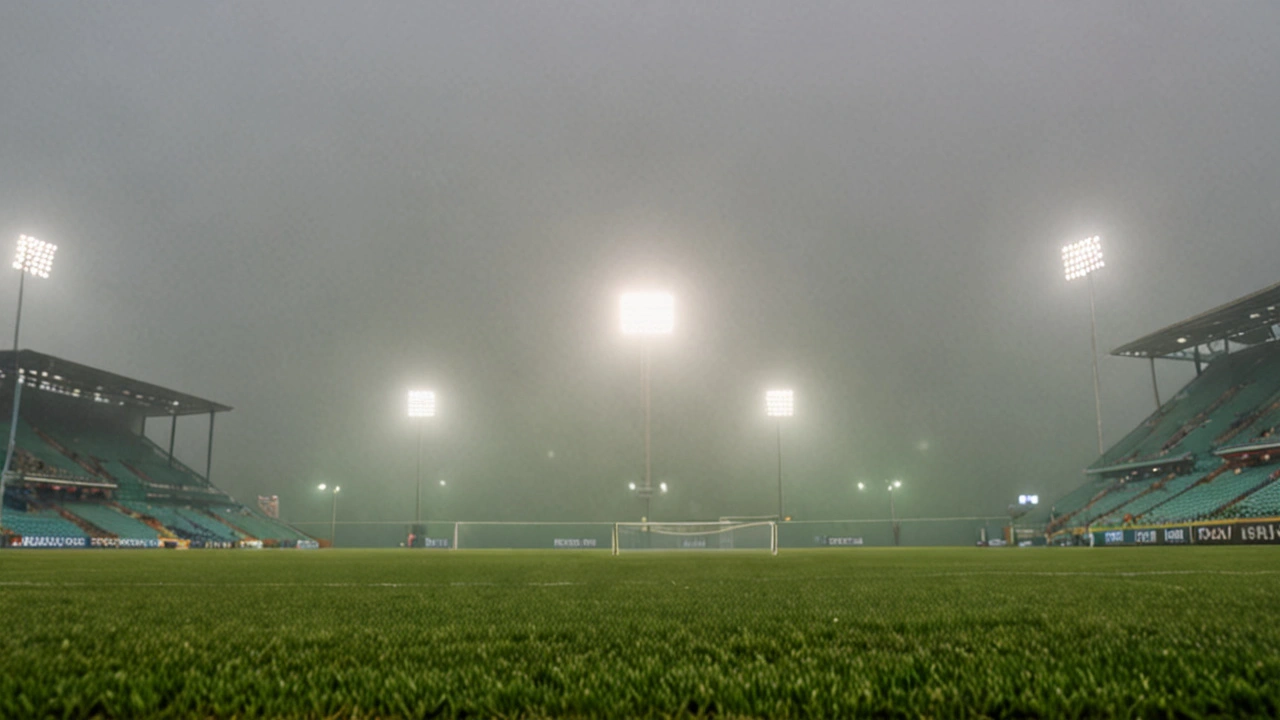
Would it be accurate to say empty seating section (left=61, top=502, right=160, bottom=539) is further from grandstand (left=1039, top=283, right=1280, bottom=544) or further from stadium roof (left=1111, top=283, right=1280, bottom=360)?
stadium roof (left=1111, top=283, right=1280, bottom=360)

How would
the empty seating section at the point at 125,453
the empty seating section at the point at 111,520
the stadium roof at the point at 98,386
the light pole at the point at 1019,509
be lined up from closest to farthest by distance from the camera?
1. the empty seating section at the point at 111,520
2. the stadium roof at the point at 98,386
3. the light pole at the point at 1019,509
4. the empty seating section at the point at 125,453

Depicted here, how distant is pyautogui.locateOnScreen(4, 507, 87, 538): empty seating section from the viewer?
108 feet

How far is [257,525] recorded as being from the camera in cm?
5003

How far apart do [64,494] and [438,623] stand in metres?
46.9

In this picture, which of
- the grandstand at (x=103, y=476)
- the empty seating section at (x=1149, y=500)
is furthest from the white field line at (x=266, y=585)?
the empty seating section at (x=1149, y=500)

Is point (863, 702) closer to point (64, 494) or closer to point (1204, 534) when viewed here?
point (1204, 534)

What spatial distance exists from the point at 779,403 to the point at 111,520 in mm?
39123

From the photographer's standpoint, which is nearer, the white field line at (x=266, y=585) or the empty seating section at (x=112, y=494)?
the white field line at (x=266, y=585)

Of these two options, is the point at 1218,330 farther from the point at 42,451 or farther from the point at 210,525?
the point at 42,451

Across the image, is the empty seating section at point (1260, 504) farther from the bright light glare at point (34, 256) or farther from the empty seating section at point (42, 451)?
the empty seating section at point (42, 451)

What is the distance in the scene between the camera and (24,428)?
136 feet

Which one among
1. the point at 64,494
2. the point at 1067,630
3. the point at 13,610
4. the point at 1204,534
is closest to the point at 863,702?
the point at 1067,630

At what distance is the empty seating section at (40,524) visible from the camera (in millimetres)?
33000

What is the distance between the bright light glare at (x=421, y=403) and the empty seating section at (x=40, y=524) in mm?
18798
